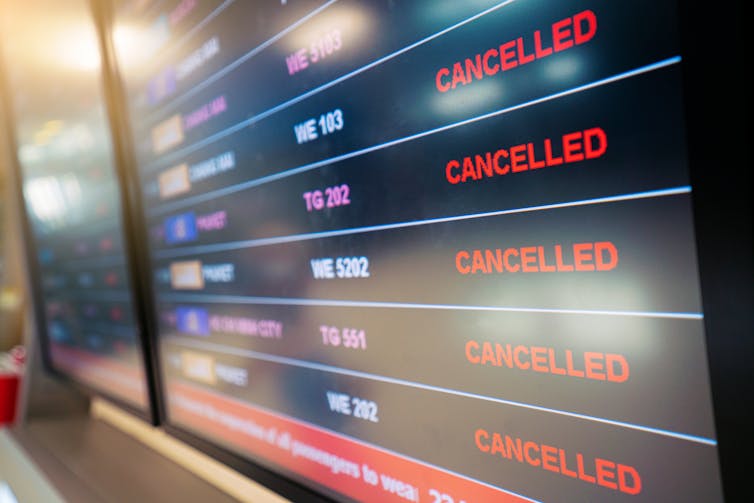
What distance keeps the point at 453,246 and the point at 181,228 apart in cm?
79

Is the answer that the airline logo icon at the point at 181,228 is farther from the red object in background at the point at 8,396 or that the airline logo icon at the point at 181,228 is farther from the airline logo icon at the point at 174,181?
the red object in background at the point at 8,396

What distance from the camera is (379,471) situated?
857mm

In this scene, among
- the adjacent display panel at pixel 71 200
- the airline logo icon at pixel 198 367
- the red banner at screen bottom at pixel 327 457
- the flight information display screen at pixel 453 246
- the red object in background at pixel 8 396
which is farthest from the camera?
the red object in background at pixel 8 396

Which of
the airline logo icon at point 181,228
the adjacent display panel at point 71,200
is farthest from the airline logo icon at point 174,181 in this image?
the adjacent display panel at point 71,200

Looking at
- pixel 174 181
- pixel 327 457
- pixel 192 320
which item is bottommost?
pixel 327 457

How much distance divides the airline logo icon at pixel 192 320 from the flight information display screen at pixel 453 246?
64 millimetres

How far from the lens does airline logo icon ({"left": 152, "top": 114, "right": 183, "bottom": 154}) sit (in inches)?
51.7

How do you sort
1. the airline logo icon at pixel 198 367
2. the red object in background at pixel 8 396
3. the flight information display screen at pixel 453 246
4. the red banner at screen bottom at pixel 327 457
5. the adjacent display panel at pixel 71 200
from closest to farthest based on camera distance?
1. the flight information display screen at pixel 453 246
2. the red banner at screen bottom at pixel 327 457
3. the airline logo icon at pixel 198 367
4. the adjacent display panel at pixel 71 200
5. the red object in background at pixel 8 396

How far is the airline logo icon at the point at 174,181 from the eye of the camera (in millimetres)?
1309

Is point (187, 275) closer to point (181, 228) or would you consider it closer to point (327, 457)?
point (181, 228)

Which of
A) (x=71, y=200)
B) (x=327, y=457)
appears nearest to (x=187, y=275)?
(x=327, y=457)

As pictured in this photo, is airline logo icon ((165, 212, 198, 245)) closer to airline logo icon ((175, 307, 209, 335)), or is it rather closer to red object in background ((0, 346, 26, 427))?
airline logo icon ((175, 307, 209, 335))

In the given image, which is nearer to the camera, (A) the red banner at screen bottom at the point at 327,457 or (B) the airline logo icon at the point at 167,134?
(A) the red banner at screen bottom at the point at 327,457

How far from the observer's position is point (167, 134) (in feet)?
4.46
